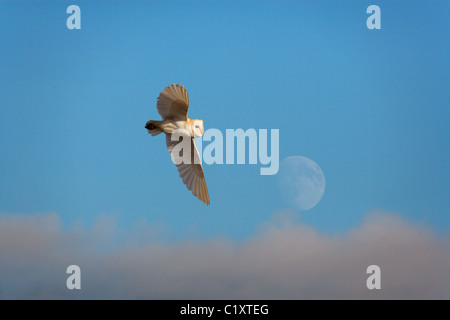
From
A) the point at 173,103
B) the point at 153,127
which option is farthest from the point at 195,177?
the point at 173,103

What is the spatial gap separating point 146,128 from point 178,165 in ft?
2.63

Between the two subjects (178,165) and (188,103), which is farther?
(178,165)

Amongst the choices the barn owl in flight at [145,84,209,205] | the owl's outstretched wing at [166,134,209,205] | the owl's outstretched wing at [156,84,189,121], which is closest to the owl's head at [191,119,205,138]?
the barn owl in flight at [145,84,209,205]

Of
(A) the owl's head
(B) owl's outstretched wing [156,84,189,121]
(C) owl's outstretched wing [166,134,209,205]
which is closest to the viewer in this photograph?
(B) owl's outstretched wing [156,84,189,121]

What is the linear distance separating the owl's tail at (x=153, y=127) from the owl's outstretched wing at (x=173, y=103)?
0.45 ft

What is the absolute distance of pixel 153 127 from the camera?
7.47m

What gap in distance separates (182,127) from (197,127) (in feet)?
0.73

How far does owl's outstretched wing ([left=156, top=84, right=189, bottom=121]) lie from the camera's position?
23.5 feet

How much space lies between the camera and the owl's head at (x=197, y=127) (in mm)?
7359

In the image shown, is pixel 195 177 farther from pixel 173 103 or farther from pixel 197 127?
pixel 173 103

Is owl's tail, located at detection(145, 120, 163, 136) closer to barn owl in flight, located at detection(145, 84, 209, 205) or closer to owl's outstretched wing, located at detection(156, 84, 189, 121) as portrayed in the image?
barn owl in flight, located at detection(145, 84, 209, 205)
